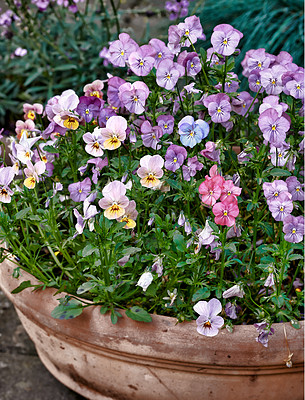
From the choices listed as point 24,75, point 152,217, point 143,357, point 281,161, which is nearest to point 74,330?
point 143,357

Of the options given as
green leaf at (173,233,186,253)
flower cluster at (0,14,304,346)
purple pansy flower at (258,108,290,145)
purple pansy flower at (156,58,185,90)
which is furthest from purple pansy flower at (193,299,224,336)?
purple pansy flower at (156,58,185,90)

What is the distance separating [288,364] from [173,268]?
30 centimetres

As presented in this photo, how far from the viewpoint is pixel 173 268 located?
1070 mm

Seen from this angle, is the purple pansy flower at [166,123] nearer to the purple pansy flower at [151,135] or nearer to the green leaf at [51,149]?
the purple pansy flower at [151,135]

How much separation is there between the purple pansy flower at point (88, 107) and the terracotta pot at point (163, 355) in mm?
374

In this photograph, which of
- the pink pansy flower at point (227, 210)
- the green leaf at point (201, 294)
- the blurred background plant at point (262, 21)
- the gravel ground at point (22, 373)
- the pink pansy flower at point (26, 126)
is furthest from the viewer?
the blurred background plant at point (262, 21)

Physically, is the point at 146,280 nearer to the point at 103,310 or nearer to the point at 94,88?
the point at 103,310

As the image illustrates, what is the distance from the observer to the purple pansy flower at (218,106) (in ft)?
3.44

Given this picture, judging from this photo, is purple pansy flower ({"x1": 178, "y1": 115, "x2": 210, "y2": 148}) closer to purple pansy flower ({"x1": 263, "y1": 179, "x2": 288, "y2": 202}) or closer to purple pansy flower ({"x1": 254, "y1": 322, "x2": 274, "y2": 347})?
purple pansy flower ({"x1": 263, "y1": 179, "x2": 288, "y2": 202})

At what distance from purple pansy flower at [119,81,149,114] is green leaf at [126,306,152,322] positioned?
0.40m

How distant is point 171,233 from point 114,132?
23 cm

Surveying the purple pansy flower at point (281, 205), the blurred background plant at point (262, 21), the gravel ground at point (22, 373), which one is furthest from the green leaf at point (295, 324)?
the blurred background plant at point (262, 21)

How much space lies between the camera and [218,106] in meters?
1.06

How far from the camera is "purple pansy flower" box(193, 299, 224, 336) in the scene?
3.35 feet
